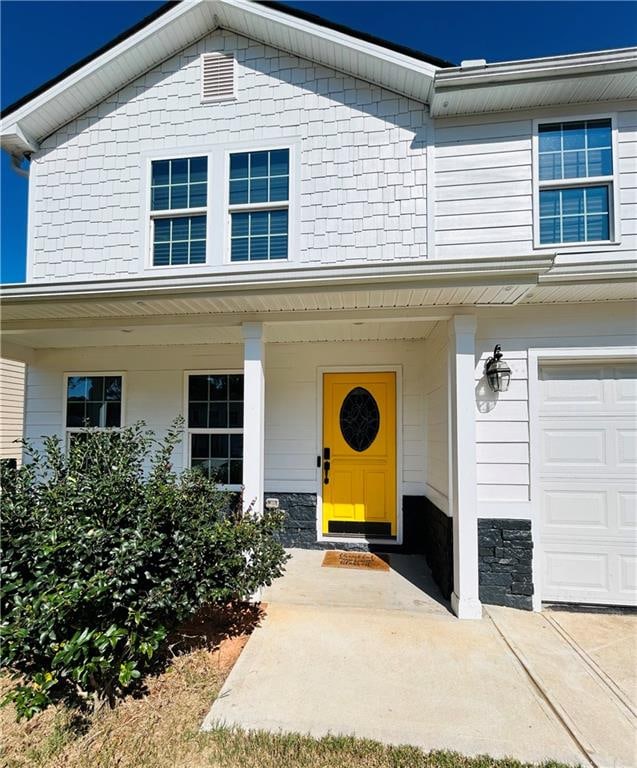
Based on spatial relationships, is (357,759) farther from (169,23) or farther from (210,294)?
(169,23)

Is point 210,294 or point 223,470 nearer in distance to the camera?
point 210,294

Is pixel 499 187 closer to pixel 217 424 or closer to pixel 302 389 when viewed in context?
pixel 302 389

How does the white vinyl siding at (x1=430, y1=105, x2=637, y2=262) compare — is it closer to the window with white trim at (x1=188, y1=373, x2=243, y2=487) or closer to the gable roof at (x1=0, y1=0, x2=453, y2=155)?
the gable roof at (x1=0, y1=0, x2=453, y2=155)

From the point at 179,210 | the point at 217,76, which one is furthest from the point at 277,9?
the point at 179,210

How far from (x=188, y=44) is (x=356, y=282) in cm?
417

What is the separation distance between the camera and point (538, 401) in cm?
402

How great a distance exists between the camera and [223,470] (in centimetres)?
598

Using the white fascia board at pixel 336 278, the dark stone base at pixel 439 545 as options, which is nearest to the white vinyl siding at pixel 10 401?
the white fascia board at pixel 336 278

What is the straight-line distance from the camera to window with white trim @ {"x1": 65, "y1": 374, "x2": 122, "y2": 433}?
6.22m

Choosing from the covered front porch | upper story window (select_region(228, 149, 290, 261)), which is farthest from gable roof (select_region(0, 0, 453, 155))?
the covered front porch

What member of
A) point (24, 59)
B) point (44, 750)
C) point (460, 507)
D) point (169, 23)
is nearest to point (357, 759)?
point (44, 750)

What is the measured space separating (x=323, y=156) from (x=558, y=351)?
326cm

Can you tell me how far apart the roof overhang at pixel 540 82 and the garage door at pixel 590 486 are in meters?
2.70

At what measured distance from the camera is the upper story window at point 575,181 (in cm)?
425
